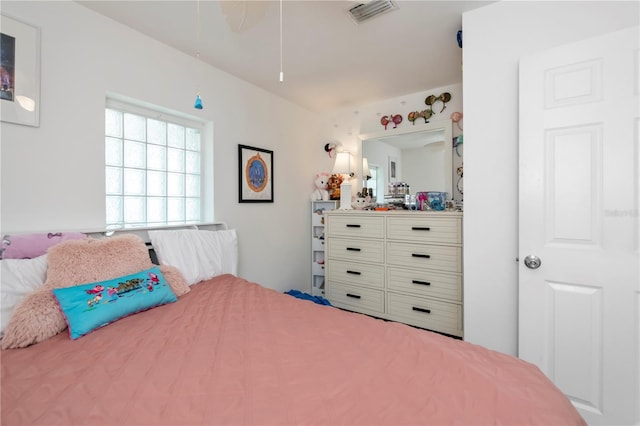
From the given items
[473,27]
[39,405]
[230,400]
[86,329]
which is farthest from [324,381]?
→ [473,27]

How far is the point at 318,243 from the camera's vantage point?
3545 mm

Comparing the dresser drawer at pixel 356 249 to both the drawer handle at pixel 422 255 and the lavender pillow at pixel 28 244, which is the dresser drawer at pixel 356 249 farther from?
the lavender pillow at pixel 28 244

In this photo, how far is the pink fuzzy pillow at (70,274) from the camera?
1.12 metres

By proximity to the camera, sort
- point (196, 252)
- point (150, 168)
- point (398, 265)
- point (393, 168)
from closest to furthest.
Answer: point (196, 252) → point (150, 168) → point (398, 265) → point (393, 168)

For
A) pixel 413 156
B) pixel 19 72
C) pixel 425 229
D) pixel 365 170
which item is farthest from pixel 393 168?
pixel 19 72

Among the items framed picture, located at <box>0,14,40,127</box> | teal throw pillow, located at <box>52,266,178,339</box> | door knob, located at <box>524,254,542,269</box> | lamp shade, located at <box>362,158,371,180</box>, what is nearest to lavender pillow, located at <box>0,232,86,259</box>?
teal throw pillow, located at <box>52,266,178,339</box>

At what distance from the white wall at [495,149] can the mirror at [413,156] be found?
1.06 metres

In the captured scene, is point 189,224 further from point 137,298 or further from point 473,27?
point 473,27

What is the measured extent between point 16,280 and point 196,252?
2.95 feet

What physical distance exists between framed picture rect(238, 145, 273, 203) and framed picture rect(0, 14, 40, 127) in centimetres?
140

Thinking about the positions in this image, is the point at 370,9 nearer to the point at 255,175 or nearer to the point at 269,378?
the point at 255,175

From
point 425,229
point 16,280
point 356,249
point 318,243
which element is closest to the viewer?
point 16,280

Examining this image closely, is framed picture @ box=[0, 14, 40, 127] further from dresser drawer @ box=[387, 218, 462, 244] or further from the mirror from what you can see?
the mirror

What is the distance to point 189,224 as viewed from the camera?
2.23 m
